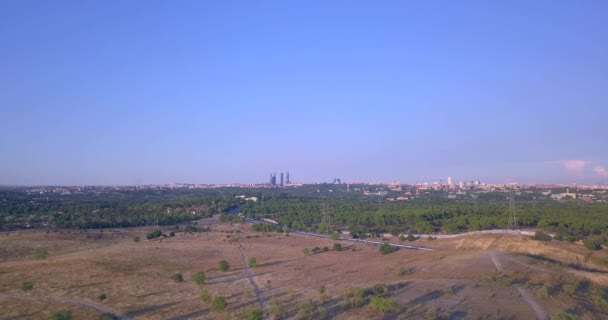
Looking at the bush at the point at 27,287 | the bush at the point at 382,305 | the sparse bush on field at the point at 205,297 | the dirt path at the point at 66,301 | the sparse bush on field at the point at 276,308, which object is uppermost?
the bush at the point at 382,305

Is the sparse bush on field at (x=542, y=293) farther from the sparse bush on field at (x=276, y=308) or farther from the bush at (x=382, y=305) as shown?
the sparse bush on field at (x=276, y=308)

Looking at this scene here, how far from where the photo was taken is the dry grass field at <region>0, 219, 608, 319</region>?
Answer: 1070 inches

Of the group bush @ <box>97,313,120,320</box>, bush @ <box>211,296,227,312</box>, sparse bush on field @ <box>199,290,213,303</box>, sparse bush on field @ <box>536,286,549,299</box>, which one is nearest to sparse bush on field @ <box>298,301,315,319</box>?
bush @ <box>211,296,227,312</box>

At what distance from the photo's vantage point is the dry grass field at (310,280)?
1070 inches

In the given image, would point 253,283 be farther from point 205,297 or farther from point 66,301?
point 66,301

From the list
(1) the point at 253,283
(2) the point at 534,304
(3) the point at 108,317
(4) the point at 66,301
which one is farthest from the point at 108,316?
(2) the point at 534,304

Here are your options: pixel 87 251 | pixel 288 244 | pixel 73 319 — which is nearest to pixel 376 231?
pixel 288 244

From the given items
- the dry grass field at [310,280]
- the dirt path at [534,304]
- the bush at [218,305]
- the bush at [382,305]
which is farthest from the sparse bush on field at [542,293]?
the bush at [218,305]

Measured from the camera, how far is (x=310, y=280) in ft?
126

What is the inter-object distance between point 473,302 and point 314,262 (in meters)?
22.9

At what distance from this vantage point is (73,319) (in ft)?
89.6

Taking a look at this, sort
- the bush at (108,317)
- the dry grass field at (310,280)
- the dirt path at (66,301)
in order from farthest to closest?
the dirt path at (66,301) < the dry grass field at (310,280) < the bush at (108,317)

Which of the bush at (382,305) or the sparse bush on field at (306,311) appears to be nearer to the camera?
the sparse bush on field at (306,311)

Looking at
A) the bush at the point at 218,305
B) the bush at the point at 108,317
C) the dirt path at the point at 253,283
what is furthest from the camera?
the dirt path at the point at 253,283
